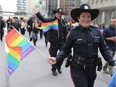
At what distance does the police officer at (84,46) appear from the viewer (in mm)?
4762

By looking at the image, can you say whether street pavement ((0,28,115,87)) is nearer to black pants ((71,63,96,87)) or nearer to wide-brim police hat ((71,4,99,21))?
black pants ((71,63,96,87))

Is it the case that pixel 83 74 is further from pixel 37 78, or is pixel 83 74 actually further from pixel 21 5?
pixel 21 5

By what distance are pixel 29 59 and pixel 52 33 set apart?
3.99 meters

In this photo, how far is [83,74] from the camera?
4.85 metres

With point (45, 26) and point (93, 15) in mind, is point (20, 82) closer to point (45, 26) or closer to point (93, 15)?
point (45, 26)

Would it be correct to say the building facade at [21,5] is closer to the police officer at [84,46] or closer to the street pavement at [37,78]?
the street pavement at [37,78]

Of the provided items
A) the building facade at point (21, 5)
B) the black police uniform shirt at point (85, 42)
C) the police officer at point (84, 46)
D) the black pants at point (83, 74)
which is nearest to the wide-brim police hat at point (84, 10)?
the police officer at point (84, 46)

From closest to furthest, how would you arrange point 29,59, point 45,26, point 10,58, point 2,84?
point 10,58, point 2,84, point 45,26, point 29,59

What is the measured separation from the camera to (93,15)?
15.9 feet

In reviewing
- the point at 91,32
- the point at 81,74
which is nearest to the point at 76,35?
the point at 91,32

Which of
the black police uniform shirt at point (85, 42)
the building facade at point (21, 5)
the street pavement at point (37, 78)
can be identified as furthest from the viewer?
the building facade at point (21, 5)

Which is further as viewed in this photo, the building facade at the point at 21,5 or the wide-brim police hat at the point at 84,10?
the building facade at the point at 21,5

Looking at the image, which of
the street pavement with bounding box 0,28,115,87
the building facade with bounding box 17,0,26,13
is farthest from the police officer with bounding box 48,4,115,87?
the building facade with bounding box 17,0,26,13

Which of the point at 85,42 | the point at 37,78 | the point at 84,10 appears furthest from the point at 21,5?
the point at 85,42
